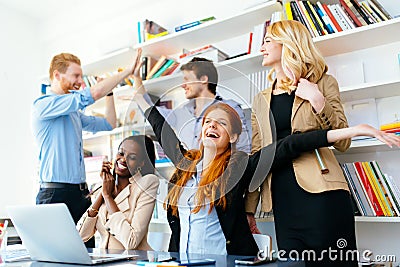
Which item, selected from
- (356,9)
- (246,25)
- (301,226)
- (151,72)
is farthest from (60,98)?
(356,9)

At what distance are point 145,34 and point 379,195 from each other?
5.63ft

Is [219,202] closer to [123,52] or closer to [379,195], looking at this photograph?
[379,195]

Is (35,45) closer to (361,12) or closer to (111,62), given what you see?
(111,62)

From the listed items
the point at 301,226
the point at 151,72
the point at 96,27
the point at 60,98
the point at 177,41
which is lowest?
the point at 301,226

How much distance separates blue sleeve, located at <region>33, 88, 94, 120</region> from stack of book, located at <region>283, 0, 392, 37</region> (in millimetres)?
1106

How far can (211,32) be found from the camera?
266 centimetres

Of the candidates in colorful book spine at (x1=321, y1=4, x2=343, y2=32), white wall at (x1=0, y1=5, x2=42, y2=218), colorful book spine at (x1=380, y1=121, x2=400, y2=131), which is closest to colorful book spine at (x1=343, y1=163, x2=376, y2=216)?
colorful book spine at (x1=380, y1=121, x2=400, y2=131)

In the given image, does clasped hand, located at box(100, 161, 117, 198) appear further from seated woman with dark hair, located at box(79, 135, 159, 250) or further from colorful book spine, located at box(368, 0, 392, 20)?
colorful book spine, located at box(368, 0, 392, 20)

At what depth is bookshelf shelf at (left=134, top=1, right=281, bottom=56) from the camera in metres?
2.42

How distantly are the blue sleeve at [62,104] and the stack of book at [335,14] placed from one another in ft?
3.63

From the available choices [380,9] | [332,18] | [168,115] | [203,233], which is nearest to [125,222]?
[203,233]

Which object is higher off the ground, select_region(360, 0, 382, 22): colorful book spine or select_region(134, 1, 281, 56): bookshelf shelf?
select_region(134, 1, 281, 56): bookshelf shelf

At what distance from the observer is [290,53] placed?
170 centimetres

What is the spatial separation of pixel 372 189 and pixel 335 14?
0.86m
